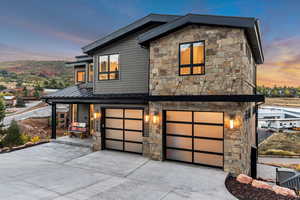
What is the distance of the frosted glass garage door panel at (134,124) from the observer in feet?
29.5

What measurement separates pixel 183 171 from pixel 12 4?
44.0 m

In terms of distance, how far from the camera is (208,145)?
706cm

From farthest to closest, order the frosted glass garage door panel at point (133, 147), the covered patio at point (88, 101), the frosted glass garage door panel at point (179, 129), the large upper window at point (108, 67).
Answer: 1. the large upper window at point (108, 67)
2. the frosted glass garage door panel at point (133, 147)
3. the covered patio at point (88, 101)
4. the frosted glass garage door panel at point (179, 129)

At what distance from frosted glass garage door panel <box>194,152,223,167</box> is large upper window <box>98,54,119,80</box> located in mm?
5943

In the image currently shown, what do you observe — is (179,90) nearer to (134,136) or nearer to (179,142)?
(179,142)

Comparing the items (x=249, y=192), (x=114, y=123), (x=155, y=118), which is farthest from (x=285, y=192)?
(x=114, y=123)

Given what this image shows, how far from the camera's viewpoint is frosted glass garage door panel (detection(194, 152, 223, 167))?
6.86 meters

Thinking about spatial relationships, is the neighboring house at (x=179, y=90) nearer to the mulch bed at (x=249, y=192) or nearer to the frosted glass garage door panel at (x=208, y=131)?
the frosted glass garage door panel at (x=208, y=131)

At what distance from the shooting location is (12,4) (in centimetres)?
3300

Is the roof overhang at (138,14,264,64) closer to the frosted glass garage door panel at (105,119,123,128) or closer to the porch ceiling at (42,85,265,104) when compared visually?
the porch ceiling at (42,85,265,104)

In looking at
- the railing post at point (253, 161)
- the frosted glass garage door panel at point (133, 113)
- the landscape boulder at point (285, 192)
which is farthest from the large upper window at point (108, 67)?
the landscape boulder at point (285, 192)

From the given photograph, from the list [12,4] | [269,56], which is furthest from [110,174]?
[12,4]

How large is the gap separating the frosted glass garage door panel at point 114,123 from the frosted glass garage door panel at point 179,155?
10.4 feet

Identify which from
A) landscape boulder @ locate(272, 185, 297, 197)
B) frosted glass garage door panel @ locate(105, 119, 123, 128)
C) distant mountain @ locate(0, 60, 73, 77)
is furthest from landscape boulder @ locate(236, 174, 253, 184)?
distant mountain @ locate(0, 60, 73, 77)
